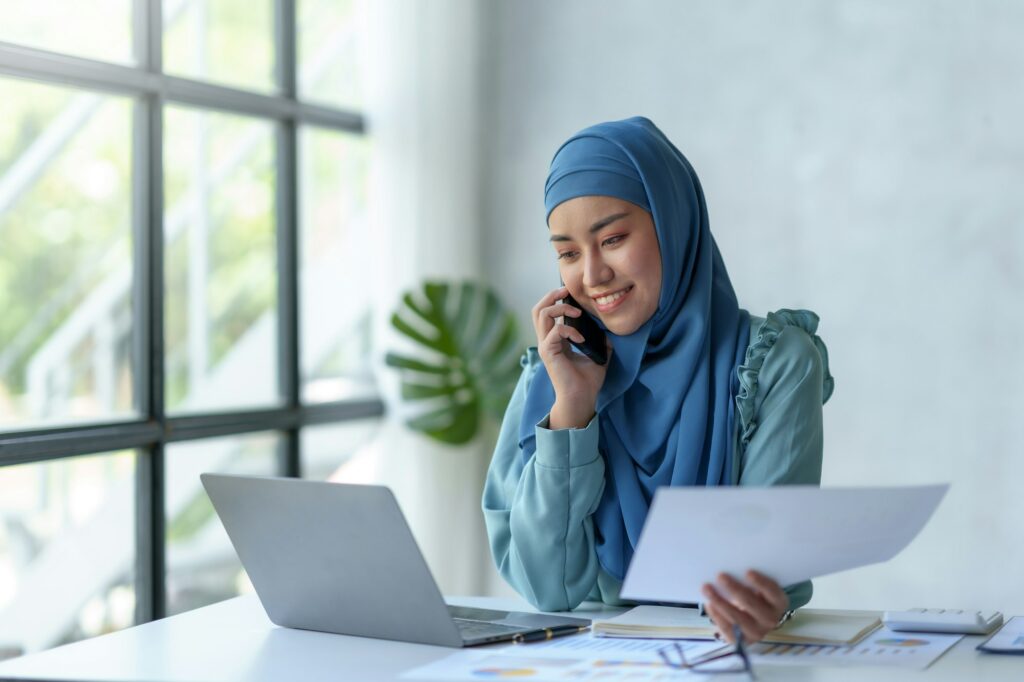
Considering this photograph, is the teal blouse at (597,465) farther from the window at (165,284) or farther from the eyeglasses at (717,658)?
the window at (165,284)

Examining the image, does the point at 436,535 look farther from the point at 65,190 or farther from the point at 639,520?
the point at 639,520

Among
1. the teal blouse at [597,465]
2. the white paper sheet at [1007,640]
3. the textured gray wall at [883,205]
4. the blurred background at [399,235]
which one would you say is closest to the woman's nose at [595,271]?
the teal blouse at [597,465]

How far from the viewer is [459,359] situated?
4238 mm

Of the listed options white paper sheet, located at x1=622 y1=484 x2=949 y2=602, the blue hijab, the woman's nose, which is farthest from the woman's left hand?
the woman's nose

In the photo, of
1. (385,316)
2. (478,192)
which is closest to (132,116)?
(385,316)

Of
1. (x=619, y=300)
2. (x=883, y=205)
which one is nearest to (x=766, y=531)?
(x=619, y=300)

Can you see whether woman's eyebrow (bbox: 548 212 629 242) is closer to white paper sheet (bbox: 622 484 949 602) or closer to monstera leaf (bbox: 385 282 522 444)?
white paper sheet (bbox: 622 484 949 602)

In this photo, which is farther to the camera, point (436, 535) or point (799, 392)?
point (436, 535)

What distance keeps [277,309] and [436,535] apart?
0.98 meters

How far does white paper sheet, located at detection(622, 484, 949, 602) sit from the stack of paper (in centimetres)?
16

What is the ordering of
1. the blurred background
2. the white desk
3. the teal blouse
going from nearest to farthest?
the white desk
the teal blouse
the blurred background

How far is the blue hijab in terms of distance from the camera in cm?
192

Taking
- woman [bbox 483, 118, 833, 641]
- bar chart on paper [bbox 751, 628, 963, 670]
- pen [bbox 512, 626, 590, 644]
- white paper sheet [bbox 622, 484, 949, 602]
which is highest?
woman [bbox 483, 118, 833, 641]

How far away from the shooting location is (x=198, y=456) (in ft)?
14.3
